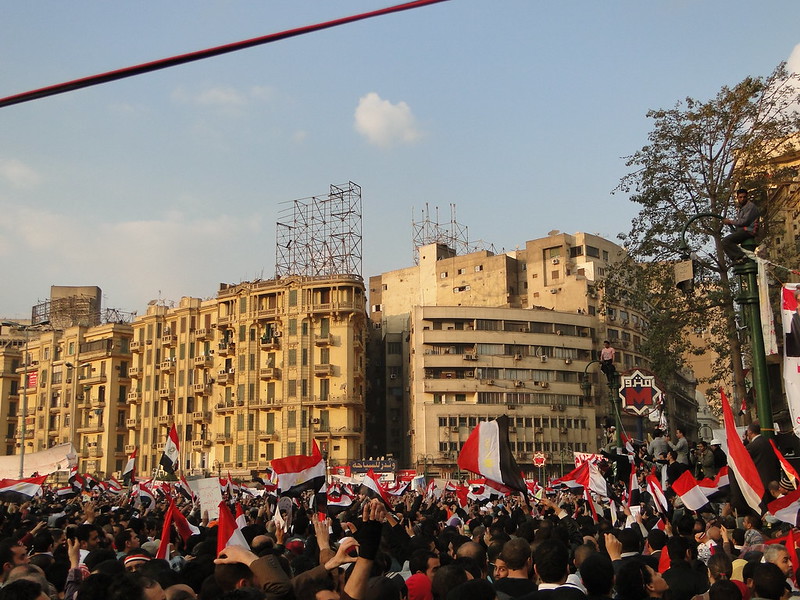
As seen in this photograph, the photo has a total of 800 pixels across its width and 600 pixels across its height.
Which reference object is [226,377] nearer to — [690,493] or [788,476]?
[690,493]

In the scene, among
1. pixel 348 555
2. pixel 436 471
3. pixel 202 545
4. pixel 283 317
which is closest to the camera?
pixel 348 555

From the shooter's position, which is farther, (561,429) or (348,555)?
(561,429)

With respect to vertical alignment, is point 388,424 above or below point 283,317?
below

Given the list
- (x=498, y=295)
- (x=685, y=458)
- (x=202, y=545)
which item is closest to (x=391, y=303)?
(x=498, y=295)

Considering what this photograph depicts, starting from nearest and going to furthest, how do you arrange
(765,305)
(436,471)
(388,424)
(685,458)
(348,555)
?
(348,555) → (765,305) → (685,458) → (436,471) → (388,424)

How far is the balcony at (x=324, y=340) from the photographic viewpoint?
77.8m

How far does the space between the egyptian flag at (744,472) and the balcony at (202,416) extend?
255 feet

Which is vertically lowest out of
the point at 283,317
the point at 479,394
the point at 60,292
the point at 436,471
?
the point at 436,471

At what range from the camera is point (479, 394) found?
77.4 metres

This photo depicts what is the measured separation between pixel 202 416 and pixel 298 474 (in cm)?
7140

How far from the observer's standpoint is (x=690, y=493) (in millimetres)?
11656

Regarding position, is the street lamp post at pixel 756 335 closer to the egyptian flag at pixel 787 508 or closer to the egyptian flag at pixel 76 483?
the egyptian flag at pixel 787 508

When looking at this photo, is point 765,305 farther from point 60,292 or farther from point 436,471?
point 60,292

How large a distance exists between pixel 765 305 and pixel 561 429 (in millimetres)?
68249
